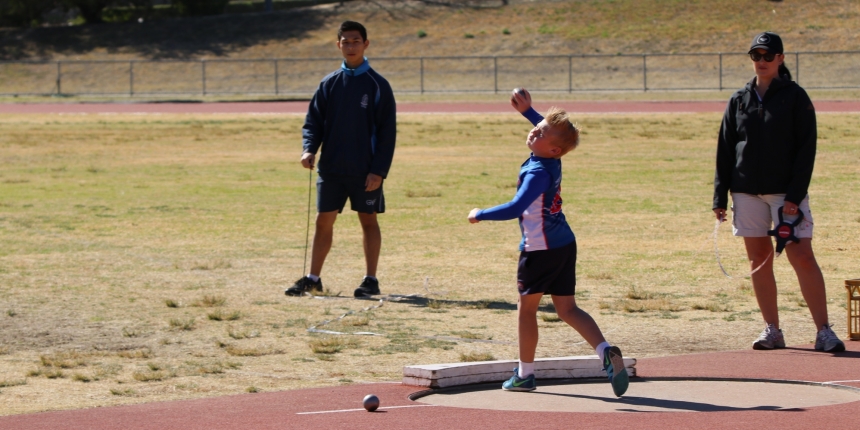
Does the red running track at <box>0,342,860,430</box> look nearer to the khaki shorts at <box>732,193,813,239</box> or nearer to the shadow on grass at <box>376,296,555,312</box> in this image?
the khaki shorts at <box>732,193,813,239</box>

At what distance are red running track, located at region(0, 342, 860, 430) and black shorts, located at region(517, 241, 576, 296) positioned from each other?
2.02 ft

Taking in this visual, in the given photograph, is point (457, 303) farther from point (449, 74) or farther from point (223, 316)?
point (449, 74)

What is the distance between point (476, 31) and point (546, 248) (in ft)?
186

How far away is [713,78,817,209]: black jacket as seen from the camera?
7.73 m

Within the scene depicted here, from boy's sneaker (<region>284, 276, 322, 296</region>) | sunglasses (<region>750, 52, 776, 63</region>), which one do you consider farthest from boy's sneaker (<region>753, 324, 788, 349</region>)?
boy's sneaker (<region>284, 276, 322, 296</region>)

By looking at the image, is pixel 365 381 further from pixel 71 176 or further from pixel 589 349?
pixel 71 176

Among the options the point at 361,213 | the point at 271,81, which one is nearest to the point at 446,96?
the point at 271,81

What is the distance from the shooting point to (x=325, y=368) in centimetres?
771

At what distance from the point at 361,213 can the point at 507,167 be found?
36.5 feet

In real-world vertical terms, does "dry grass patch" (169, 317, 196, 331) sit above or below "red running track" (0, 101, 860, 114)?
below

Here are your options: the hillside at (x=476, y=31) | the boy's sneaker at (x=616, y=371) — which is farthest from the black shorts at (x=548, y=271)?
the hillside at (x=476, y=31)

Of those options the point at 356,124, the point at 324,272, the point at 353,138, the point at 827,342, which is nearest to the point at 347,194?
the point at 353,138

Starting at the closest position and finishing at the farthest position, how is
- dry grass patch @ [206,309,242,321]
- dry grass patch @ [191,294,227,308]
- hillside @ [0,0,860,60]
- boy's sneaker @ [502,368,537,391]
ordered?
boy's sneaker @ [502,368,537,391] < dry grass patch @ [206,309,242,321] < dry grass patch @ [191,294,227,308] < hillside @ [0,0,860,60]

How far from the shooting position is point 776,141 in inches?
308
